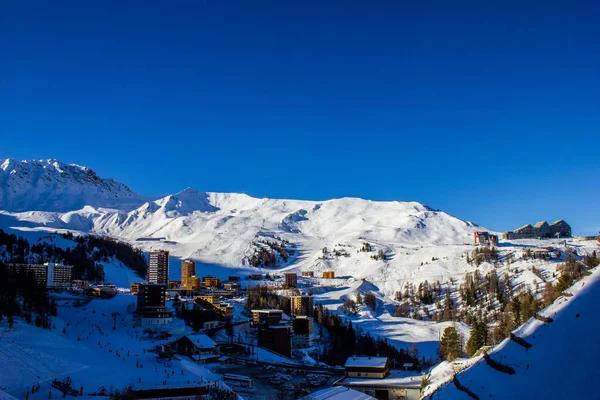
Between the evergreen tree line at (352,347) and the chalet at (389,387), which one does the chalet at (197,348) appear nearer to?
the chalet at (389,387)

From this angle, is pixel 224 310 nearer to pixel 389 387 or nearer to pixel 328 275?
pixel 389 387

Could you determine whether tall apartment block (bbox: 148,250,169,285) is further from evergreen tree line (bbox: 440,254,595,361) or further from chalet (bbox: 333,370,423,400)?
chalet (bbox: 333,370,423,400)

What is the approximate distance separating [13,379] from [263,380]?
2110 cm

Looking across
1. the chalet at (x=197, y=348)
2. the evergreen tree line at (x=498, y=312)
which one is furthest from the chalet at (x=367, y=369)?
the chalet at (x=197, y=348)

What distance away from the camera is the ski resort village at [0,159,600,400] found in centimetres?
2248

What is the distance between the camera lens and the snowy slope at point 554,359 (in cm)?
1734

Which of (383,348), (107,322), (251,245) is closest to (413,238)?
(251,245)

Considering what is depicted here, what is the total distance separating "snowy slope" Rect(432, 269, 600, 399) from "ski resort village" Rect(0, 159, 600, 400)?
0.22 ft

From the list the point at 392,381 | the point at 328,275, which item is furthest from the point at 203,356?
the point at 328,275

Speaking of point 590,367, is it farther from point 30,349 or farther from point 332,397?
point 30,349

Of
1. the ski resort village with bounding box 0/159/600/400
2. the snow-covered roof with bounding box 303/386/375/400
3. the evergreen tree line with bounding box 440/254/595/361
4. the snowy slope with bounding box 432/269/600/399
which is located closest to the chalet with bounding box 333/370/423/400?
the ski resort village with bounding box 0/159/600/400

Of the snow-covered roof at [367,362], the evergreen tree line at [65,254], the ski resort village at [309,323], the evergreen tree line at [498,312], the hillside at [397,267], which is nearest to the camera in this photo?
the ski resort village at [309,323]

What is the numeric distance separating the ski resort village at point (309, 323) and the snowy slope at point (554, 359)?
66mm

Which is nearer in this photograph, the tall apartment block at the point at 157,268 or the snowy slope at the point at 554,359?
the snowy slope at the point at 554,359
